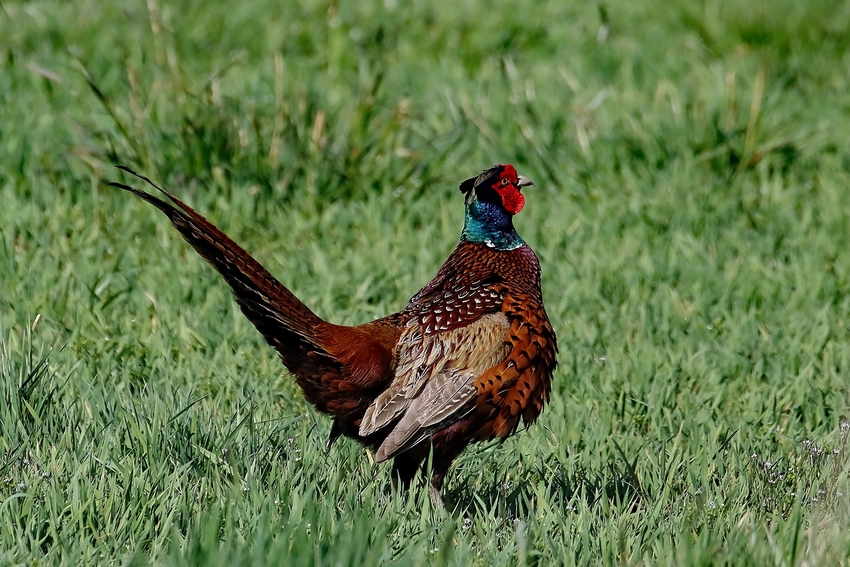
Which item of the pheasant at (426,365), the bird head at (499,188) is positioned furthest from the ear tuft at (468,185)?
the pheasant at (426,365)

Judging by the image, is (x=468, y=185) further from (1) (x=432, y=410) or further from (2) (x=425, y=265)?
(2) (x=425, y=265)

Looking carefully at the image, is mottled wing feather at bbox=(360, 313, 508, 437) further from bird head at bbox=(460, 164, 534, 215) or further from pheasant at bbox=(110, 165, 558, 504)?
bird head at bbox=(460, 164, 534, 215)

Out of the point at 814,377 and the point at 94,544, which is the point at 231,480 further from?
the point at 814,377

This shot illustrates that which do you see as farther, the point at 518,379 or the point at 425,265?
the point at 425,265

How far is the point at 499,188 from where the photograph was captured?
3797 millimetres

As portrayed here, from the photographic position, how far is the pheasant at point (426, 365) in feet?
11.0

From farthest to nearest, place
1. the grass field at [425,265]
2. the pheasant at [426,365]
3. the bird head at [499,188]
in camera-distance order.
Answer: the bird head at [499,188]
the pheasant at [426,365]
the grass field at [425,265]

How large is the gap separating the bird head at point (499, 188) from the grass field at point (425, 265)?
743mm

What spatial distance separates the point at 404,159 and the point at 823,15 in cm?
416

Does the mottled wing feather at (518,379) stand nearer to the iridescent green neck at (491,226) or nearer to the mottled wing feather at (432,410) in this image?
the mottled wing feather at (432,410)

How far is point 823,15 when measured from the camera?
8.70m

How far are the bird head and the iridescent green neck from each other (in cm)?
2

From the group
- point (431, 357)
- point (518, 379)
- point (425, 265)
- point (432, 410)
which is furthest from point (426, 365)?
point (425, 265)

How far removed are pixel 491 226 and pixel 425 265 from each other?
1.41 meters
